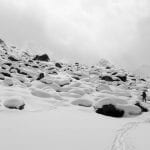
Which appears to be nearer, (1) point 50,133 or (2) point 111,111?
(1) point 50,133

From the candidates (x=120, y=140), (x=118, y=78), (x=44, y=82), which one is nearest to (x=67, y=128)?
(x=120, y=140)

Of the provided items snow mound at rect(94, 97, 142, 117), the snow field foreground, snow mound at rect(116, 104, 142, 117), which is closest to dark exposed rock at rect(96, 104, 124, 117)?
snow mound at rect(94, 97, 142, 117)

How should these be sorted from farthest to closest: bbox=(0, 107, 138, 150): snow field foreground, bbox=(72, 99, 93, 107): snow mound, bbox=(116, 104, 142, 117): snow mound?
bbox=(72, 99, 93, 107): snow mound < bbox=(116, 104, 142, 117): snow mound < bbox=(0, 107, 138, 150): snow field foreground

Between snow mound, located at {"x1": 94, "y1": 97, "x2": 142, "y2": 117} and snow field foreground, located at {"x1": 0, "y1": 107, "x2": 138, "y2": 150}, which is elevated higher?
snow mound, located at {"x1": 94, "y1": 97, "x2": 142, "y2": 117}

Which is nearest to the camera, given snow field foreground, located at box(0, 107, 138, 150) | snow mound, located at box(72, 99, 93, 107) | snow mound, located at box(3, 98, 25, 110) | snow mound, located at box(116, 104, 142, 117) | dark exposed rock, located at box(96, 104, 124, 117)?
snow field foreground, located at box(0, 107, 138, 150)

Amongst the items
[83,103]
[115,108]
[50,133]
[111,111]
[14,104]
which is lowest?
[50,133]

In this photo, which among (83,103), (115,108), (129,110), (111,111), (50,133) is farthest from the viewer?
(83,103)

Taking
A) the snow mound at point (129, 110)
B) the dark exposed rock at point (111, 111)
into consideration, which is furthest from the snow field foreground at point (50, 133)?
the snow mound at point (129, 110)

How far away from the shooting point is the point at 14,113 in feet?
54.1

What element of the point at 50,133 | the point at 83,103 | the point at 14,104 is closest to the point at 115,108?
the point at 83,103

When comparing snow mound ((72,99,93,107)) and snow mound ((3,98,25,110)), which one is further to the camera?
snow mound ((72,99,93,107))

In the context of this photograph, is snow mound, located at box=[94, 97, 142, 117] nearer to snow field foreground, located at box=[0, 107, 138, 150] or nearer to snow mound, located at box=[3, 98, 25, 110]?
snow field foreground, located at box=[0, 107, 138, 150]

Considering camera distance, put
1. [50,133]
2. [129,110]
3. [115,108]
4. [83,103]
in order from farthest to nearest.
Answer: [83,103], [129,110], [115,108], [50,133]

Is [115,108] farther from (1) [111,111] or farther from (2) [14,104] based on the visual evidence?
(2) [14,104]
